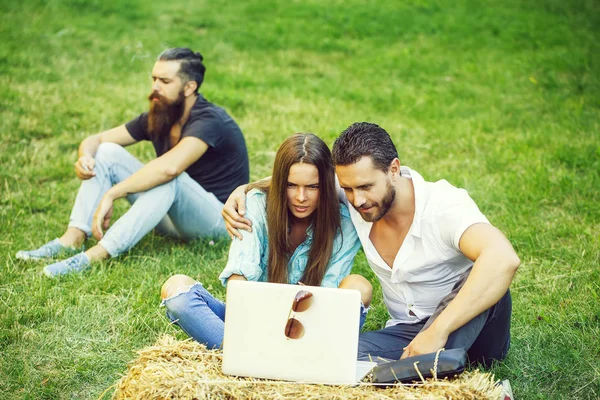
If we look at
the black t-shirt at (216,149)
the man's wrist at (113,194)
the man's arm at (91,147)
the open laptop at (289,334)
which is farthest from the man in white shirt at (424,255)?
the man's arm at (91,147)

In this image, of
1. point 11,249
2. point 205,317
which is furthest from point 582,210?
point 11,249

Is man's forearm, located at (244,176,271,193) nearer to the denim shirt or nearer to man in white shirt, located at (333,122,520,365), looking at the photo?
the denim shirt

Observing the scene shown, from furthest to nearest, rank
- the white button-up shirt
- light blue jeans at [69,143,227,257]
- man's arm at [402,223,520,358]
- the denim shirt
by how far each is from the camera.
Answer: light blue jeans at [69,143,227,257], the denim shirt, the white button-up shirt, man's arm at [402,223,520,358]

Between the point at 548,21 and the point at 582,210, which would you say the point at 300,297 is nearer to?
the point at 582,210

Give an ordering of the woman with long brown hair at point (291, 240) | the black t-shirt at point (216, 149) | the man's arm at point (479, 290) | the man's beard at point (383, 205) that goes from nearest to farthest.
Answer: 1. the man's arm at point (479, 290)
2. the man's beard at point (383, 205)
3. the woman with long brown hair at point (291, 240)
4. the black t-shirt at point (216, 149)

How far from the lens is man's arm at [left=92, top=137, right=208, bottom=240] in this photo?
5.30 meters

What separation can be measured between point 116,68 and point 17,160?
3278 millimetres

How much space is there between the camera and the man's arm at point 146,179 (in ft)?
17.4

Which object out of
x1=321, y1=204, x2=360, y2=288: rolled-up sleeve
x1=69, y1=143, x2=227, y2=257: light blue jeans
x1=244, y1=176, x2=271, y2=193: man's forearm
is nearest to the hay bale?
x1=321, y1=204, x2=360, y2=288: rolled-up sleeve

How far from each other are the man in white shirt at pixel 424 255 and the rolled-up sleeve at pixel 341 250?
16 centimetres

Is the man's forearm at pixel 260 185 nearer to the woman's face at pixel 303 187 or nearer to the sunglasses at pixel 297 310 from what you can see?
the woman's face at pixel 303 187

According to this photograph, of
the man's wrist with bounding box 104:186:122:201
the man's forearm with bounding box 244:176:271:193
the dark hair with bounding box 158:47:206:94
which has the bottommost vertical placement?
the man's wrist with bounding box 104:186:122:201

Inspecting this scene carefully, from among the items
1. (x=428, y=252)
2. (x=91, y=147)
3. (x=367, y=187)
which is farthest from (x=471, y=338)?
(x=91, y=147)

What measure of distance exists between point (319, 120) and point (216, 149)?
297 cm
